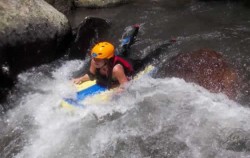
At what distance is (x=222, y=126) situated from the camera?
581 centimetres

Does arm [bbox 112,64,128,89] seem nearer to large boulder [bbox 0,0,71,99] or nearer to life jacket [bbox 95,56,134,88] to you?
life jacket [bbox 95,56,134,88]

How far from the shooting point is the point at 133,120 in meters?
6.23

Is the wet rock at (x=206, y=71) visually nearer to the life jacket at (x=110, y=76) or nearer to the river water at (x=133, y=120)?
the river water at (x=133, y=120)

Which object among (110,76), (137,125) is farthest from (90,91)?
(137,125)

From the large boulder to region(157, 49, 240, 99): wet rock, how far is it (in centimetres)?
251

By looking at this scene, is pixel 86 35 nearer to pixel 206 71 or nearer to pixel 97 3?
pixel 97 3

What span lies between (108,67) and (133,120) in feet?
3.48

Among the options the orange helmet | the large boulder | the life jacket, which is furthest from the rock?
the orange helmet

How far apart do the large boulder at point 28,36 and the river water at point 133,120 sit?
236 mm

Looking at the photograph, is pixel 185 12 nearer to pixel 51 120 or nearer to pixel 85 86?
pixel 85 86

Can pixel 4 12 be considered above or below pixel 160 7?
above

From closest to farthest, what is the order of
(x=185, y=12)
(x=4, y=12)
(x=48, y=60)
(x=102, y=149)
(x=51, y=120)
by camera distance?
(x=102, y=149) < (x=51, y=120) < (x=4, y=12) < (x=48, y=60) < (x=185, y=12)

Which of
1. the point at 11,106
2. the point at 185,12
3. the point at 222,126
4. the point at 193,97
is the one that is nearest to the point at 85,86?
the point at 11,106

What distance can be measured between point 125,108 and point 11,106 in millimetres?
2085
